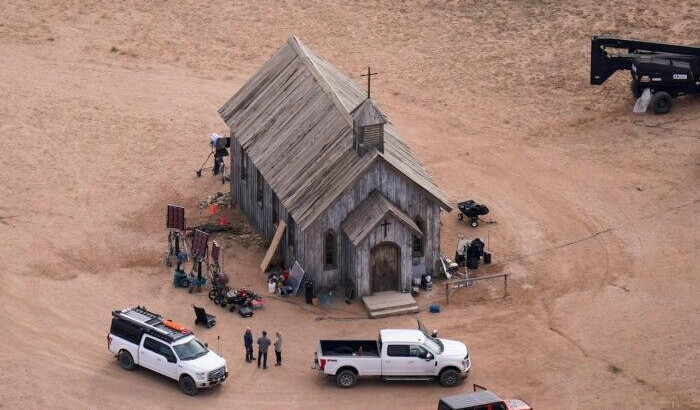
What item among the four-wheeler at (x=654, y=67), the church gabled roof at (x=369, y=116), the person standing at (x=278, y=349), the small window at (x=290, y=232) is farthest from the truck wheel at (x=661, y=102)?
the person standing at (x=278, y=349)

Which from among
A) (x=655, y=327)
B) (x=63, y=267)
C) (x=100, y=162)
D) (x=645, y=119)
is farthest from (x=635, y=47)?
(x=63, y=267)

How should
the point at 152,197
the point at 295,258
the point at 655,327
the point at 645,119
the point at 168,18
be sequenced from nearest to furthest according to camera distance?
the point at 655,327 < the point at 295,258 < the point at 152,197 < the point at 645,119 < the point at 168,18

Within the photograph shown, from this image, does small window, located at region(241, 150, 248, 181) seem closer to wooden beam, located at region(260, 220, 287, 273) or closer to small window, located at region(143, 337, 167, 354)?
wooden beam, located at region(260, 220, 287, 273)

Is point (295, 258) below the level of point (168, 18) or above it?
below

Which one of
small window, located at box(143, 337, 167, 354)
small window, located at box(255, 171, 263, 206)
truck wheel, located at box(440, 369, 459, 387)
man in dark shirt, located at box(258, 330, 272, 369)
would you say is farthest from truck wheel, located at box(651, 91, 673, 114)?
small window, located at box(143, 337, 167, 354)

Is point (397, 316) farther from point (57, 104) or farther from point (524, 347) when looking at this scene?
point (57, 104)
